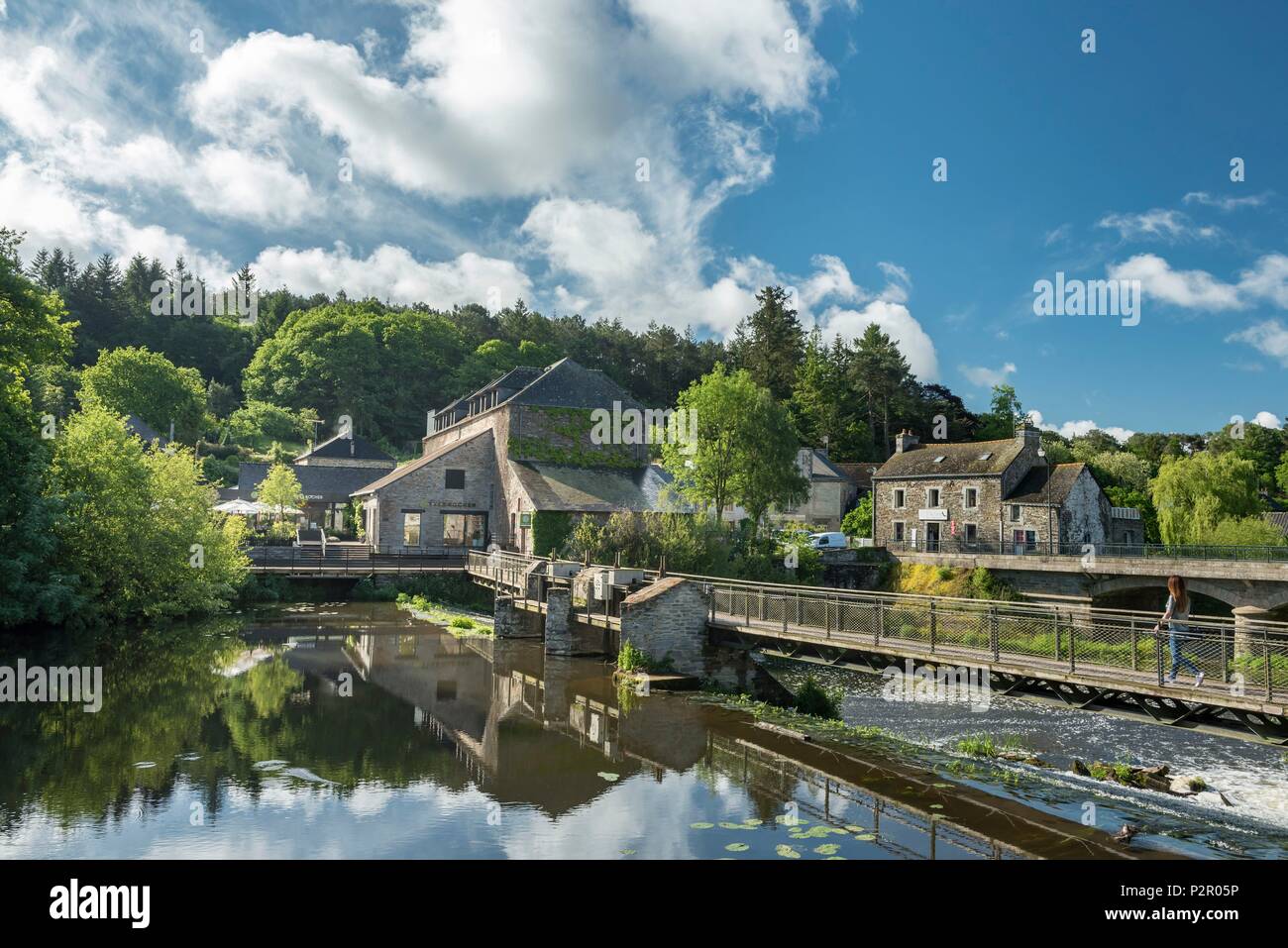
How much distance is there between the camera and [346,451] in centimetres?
6788

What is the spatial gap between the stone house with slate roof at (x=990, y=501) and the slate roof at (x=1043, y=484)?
0.05 m

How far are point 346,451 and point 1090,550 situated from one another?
54.7 meters

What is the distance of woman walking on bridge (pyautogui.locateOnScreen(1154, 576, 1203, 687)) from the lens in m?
11.1

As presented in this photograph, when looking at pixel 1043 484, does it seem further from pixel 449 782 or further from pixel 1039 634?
pixel 449 782

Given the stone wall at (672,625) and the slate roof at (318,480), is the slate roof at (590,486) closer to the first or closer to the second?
the stone wall at (672,625)

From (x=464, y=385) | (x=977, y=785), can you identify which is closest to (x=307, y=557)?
(x=977, y=785)

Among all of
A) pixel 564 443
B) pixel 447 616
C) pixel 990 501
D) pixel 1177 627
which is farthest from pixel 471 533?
pixel 1177 627

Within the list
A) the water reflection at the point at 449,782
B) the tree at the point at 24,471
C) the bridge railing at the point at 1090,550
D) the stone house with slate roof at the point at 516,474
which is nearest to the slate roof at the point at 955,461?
the bridge railing at the point at 1090,550

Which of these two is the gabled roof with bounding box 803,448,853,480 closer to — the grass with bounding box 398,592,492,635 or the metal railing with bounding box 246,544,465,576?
the metal railing with bounding box 246,544,465,576

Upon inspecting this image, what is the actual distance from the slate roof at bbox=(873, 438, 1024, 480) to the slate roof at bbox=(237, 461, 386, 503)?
37479 millimetres

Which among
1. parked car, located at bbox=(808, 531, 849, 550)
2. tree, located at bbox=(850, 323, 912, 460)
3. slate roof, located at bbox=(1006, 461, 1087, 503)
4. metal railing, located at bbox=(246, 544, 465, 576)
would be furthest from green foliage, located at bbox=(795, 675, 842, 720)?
tree, located at bbox=(850, 323, 912, 460)

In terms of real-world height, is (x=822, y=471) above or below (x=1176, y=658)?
above
